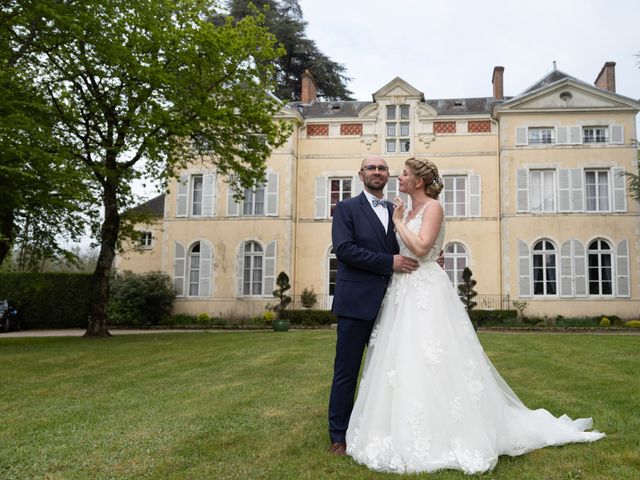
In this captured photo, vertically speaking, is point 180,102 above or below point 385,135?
below

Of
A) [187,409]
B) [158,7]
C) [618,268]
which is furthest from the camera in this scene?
[618,268]

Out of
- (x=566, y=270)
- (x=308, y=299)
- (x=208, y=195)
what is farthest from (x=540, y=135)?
(x=208, y=195)

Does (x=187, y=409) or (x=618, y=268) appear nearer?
(x=187, y=409)

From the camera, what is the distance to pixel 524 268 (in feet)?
63.2

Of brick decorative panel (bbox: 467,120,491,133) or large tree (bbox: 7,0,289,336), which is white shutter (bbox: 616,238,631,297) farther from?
large tree (bbox: 7,0,289,336)

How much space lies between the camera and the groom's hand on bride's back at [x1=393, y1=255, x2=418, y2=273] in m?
3.56

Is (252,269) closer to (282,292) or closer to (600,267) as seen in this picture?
(282,292)

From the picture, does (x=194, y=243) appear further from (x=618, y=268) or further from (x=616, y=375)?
(x=616, y=375)

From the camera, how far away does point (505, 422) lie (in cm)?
346

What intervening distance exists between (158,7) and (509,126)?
12.8 metres

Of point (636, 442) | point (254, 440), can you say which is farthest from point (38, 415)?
point (636, 442)

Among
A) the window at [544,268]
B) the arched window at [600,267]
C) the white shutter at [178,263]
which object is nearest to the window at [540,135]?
the window at [544,268]

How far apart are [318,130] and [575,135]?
30.0 feet

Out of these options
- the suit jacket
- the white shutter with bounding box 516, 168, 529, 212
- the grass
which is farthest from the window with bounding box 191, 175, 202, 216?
the suit jacket
